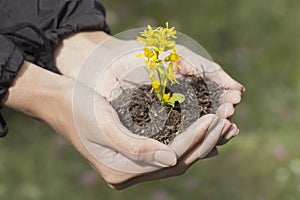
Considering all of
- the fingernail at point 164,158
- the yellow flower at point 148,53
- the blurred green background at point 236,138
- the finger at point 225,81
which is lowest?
the blurred green background at point 236,138

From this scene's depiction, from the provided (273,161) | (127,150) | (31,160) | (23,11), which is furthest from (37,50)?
(273,161)

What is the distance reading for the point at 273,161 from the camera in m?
2.25

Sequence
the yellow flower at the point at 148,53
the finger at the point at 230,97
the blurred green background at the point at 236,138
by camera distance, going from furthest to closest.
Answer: the blurred green background at the point at 236,138
the finger at the point at 230,97
the yellow flower at the point at 148,53

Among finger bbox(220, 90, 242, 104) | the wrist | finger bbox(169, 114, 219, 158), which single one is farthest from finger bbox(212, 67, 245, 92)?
the wrist

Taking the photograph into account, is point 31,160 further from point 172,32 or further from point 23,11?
point 172,32

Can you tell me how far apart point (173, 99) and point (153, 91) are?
6 cm

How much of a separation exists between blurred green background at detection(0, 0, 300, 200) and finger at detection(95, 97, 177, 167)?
3.73ft

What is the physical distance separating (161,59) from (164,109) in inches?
3.4

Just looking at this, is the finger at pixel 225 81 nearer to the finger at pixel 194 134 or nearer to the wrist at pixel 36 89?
the finger at pixel 194 134

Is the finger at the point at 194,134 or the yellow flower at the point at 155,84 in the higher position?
the yellow flower at the point at 155,84

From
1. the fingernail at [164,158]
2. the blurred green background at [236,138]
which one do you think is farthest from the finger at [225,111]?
the blurred green background at [236,138]

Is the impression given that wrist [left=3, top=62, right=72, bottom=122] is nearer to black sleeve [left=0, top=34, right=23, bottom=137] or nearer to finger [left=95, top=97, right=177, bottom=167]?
black sleeve [left=0, top=34, right=23, bottom=137]

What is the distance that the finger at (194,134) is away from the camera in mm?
979

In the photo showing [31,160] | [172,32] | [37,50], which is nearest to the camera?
[172,32]
